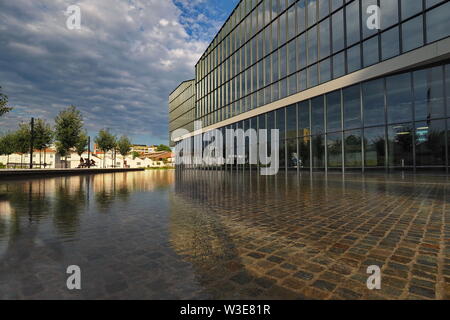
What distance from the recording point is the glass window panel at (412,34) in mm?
14117

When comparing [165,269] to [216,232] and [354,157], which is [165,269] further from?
[354,157]

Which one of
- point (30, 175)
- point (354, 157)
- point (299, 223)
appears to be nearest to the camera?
point (299, 223)

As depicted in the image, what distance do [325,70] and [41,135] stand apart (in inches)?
1495

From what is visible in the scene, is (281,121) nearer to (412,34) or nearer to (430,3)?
(412,34)

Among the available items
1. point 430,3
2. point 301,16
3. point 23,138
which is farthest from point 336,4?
point 23,138

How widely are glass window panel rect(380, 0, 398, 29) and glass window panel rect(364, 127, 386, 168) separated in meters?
7.13

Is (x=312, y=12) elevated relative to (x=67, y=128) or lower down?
elevated

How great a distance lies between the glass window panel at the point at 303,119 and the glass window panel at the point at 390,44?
6612 millimetres

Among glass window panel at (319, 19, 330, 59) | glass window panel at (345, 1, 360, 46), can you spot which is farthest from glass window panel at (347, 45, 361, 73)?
glass window panel at (319, 19, 330, 59)

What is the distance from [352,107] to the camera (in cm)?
1780

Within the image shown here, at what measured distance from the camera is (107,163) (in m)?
79.1
